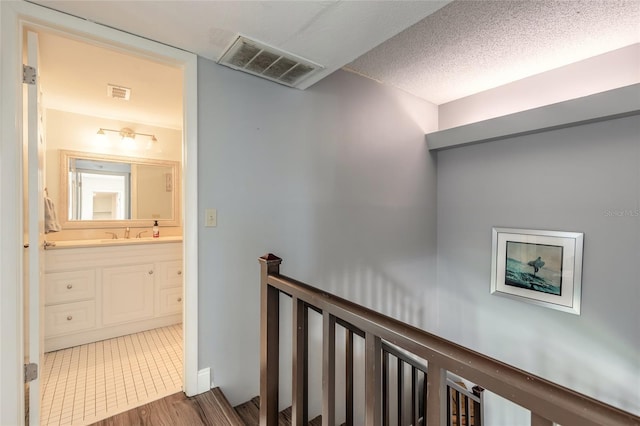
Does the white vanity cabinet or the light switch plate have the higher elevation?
the light switch plate

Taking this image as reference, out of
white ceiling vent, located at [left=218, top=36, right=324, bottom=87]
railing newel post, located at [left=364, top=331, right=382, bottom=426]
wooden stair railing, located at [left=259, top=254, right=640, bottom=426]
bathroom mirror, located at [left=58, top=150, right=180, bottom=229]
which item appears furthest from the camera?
bathroom mirror, located at [left=58, top=150, right=180, bottom=229]

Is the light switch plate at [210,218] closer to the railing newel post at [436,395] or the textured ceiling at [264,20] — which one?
the textured ceiling at [264,20]

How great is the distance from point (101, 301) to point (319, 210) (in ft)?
7.30

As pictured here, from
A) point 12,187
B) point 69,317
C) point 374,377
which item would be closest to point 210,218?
point 12,187

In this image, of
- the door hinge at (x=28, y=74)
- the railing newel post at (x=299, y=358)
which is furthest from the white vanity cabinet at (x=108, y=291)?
the railing newel post at (x=299, y=358)

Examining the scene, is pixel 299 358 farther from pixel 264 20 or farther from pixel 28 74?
pixel 28 74

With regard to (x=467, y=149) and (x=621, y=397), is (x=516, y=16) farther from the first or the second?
(x=621, y=397)

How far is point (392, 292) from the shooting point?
2852mm

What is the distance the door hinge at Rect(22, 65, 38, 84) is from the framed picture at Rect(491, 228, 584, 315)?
3.65 m

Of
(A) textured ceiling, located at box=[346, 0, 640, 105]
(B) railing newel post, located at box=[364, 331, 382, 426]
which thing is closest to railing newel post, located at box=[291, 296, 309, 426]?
(B) railing newel post, located at box=[364, 331, 382, 426]

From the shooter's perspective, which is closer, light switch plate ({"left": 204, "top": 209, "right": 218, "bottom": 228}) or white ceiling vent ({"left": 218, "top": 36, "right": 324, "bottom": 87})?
white ceiling vent ({"left": 218, "top": 36, "right": 324, "bottom": 87})

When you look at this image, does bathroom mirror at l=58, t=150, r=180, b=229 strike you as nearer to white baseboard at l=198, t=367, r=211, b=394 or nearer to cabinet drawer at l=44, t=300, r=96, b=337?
cabinet drawer at l=44, t=300, r=96, b=337

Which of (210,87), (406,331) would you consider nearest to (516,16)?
(210,87)

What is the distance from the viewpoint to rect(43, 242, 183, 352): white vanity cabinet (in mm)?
2416
